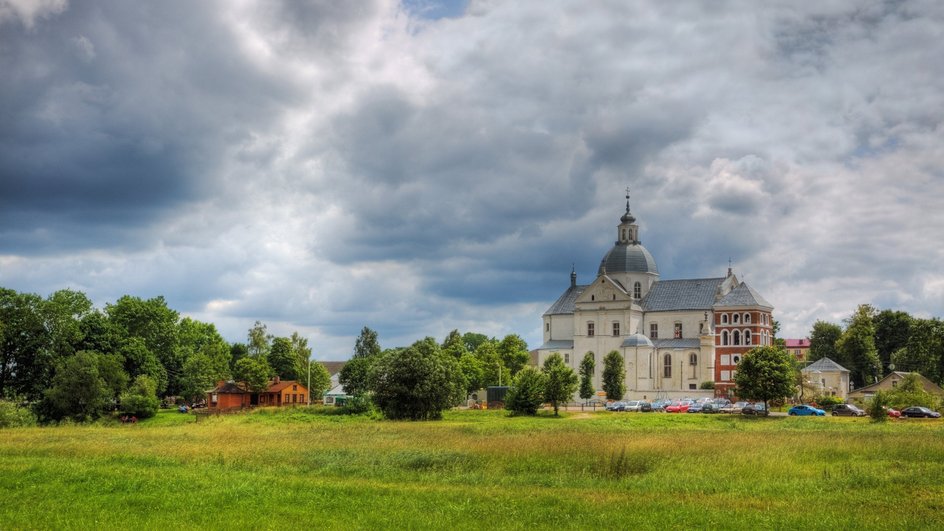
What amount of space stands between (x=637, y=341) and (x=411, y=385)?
43389 mm

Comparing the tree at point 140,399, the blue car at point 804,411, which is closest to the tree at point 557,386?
the blue car at point 804,411

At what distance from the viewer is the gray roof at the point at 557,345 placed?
11100cm

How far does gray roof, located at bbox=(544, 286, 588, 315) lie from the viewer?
377 ft

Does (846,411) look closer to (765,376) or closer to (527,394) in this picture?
(765,376)

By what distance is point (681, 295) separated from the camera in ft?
352

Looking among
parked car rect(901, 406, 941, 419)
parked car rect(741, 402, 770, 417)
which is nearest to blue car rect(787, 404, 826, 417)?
parked car rect(741, 402, 770, 417)

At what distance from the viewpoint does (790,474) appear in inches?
1136

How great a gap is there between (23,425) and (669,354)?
68959 millimetres

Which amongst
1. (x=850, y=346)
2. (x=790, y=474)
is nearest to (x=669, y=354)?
(x=850, y=346)

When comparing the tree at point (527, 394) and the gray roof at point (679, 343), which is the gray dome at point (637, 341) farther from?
the tree at point (527, 394)

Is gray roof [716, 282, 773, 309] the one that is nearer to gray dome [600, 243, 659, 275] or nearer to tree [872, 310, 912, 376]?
gray dome [600, 243, 659, 275]

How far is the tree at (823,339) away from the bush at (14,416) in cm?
10140

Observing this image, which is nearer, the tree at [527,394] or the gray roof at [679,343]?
the tree at [527,394]

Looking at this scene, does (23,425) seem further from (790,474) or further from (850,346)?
(850,346)
